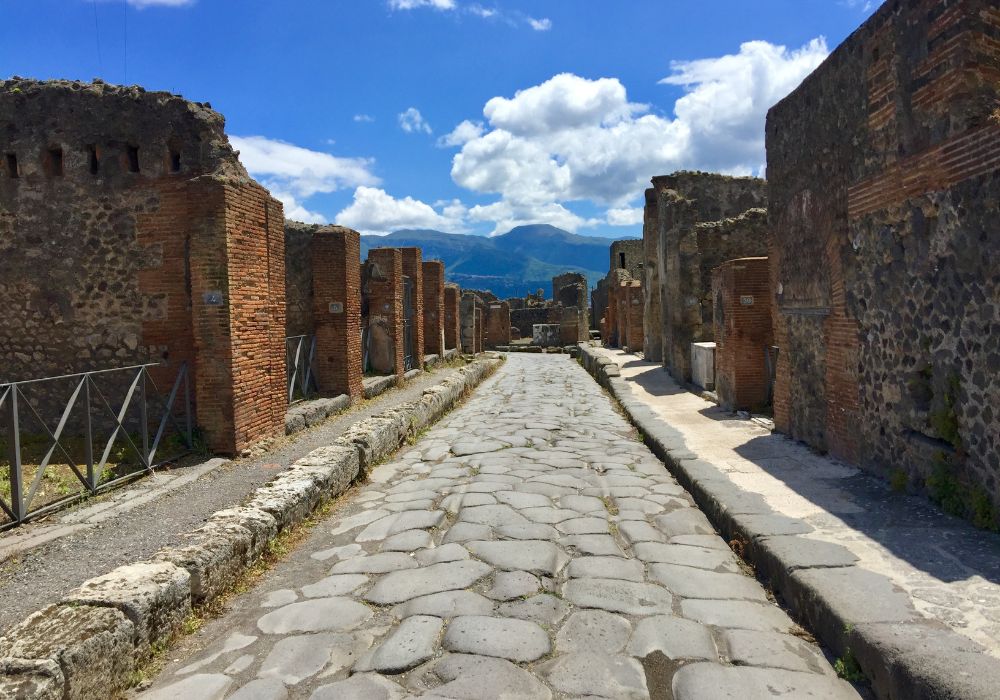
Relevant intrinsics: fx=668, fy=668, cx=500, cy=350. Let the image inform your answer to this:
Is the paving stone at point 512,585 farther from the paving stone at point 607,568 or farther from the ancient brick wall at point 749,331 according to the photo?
the ancient brick wall at point 749,331

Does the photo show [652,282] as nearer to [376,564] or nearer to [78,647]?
[376,564]

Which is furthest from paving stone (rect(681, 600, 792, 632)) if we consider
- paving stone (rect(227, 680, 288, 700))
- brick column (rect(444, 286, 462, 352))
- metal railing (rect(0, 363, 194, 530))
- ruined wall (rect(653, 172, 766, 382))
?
brick column (rect(444, 286, 462, 352))

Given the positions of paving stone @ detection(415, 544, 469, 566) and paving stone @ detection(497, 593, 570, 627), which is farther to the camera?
paving stone @ detection(415, 544, 469, 566)

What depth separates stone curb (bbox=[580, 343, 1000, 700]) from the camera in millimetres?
2318

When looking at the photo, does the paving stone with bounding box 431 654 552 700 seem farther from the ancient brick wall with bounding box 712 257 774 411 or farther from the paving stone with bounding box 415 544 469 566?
the ancient brick wall with bounding box 712 257 774 411

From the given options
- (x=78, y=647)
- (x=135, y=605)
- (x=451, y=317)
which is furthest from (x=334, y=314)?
(x=451, y=317)

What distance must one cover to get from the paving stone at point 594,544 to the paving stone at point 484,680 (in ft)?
4.97

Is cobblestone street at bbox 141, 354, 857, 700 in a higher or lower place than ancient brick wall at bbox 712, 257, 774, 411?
lower

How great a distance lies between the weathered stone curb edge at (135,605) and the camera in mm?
2402

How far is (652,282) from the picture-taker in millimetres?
17938

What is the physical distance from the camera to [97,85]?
730cm

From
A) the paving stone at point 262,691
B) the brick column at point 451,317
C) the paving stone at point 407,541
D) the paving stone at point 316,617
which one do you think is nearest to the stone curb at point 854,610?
the paving stone at point 407,541

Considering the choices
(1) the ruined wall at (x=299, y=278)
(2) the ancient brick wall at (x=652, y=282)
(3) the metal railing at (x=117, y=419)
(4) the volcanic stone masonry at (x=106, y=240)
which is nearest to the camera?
(3) the metal railing at (x=117, y=419)

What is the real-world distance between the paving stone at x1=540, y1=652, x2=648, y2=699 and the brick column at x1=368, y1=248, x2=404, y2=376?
476 inches
